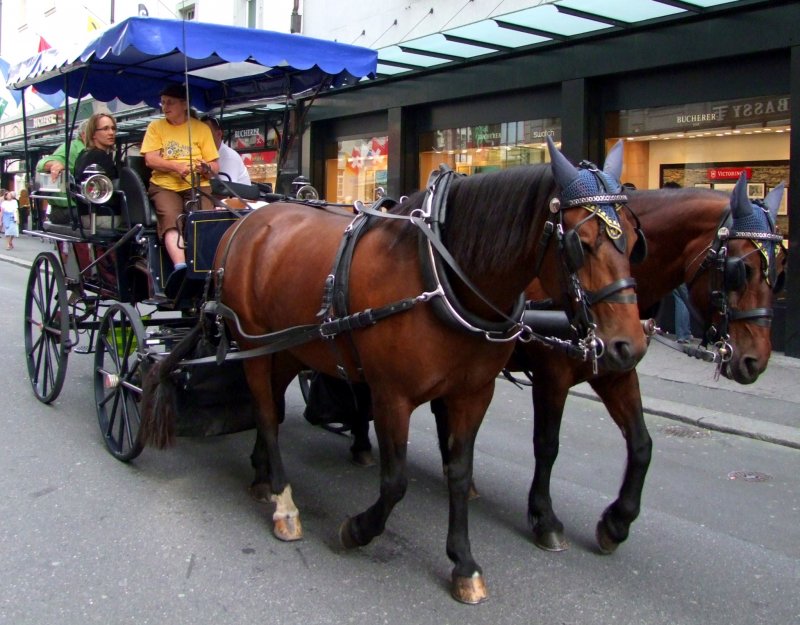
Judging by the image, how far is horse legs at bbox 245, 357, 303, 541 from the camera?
4.21 m

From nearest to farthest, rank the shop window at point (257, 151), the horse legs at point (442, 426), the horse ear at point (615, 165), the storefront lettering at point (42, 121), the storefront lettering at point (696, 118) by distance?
1. the horse ear at point (615, 165)
2. the horse legs at point (442, 426)
3. the storefront lettering at point (696, 118)
4. the shop window at point (257, 151)
5. the storefront lettering at point (42, 121)

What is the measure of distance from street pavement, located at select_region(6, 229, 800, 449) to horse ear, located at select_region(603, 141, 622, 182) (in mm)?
3264

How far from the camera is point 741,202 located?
3.39 m

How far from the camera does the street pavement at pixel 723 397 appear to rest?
674 centimetres

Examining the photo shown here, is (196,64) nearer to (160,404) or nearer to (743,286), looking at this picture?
(160,404)

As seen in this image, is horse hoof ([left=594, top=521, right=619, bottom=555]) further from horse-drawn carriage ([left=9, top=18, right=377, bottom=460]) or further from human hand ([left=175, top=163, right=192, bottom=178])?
human hand ([left=175, top=163, right=192, bottom=178])

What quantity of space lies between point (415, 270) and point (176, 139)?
319 cm

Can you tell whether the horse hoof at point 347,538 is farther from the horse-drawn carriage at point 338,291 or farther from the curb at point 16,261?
the curb at point 16,261

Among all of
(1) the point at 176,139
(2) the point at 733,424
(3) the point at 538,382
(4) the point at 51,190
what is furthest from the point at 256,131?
(3) the point at 538,382

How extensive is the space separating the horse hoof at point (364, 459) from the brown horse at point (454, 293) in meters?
1.20

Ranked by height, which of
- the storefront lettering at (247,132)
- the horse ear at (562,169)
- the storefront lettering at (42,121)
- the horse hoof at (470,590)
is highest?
the storefront lettering at (42,121)

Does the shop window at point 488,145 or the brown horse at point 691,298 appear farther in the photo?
the shop window at point 488,145

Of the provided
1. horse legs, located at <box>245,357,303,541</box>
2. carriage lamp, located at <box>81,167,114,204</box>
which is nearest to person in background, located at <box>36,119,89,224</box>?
carriage lamp, located at <box>81,167,114,204</box>

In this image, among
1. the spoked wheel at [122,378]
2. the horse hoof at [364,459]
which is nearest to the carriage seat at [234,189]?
the spoked wheel at [122,378]
